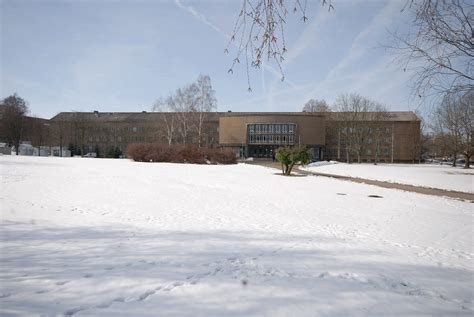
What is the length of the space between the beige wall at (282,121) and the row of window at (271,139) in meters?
1.40

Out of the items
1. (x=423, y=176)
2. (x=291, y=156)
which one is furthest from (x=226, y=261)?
(x=423, y=176)

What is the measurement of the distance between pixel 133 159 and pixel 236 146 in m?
39.4

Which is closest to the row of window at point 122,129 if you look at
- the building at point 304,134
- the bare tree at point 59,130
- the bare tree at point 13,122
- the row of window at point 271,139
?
the building at point 304,134

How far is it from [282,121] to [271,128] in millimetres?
3445

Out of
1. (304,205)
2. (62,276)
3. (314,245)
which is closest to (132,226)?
(62,276)

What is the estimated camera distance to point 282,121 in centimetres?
7356

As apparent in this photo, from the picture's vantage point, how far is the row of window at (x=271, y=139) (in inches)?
2894

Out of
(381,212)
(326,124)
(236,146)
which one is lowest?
(381,212)

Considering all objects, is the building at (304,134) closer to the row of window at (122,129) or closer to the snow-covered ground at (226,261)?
the row of window at (122,129)

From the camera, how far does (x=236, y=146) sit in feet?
250

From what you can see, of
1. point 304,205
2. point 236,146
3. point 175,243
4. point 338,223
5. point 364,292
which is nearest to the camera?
point 364,292

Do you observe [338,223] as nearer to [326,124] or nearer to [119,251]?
[119,251]

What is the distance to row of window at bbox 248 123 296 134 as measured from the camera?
73.2 meters

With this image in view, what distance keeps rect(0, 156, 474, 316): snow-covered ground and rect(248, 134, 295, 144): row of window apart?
6453 cm
